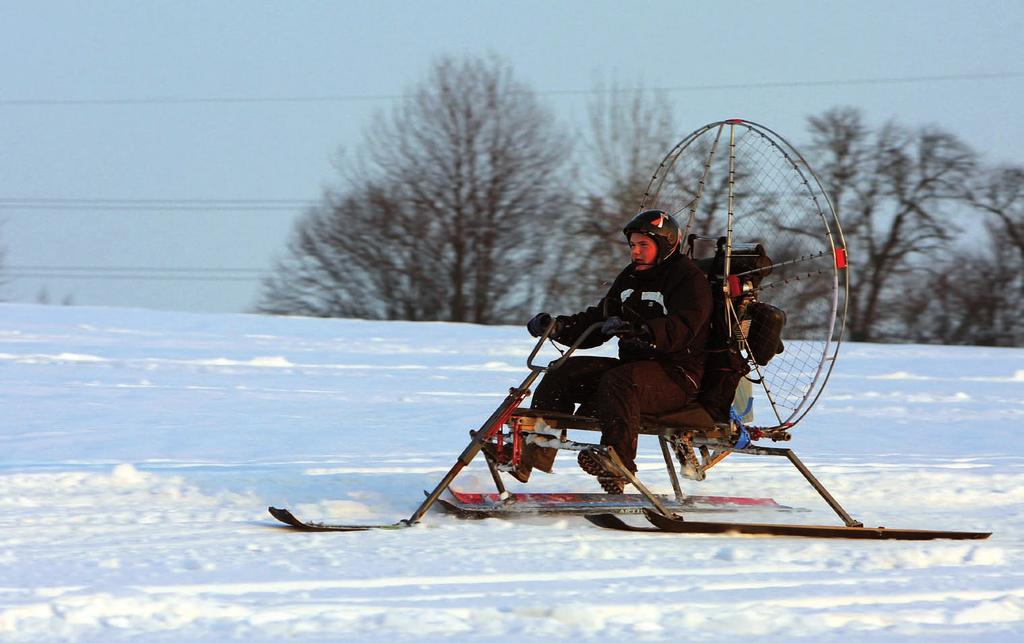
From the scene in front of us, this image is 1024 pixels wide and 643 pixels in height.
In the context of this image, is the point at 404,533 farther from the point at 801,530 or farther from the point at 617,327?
the point at 801,530

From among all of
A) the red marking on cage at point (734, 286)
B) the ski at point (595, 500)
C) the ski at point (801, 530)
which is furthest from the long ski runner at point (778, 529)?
the red marking on cage at point (734, 286)

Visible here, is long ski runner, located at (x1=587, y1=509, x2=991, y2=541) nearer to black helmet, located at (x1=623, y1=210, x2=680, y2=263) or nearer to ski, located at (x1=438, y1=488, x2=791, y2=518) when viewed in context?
ski, located at (x1=438, y1=488, x2=791, y2=518)

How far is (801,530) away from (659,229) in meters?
1.69

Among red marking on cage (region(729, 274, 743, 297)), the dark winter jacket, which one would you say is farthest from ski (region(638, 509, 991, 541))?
red marking on cage (region(729, 274, 743, 297))

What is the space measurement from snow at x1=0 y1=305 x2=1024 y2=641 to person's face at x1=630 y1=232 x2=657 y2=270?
56.4 inches

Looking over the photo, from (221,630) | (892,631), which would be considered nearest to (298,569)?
(221,630)

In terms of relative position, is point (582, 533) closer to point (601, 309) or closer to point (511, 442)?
point (511, 442)

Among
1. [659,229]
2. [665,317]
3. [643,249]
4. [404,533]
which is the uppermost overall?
[659,229]

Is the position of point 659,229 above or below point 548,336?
above

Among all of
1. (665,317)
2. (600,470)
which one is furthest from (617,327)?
(600,470)

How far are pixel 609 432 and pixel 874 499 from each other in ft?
7.17

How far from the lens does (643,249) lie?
5.99 m

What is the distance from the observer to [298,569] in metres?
4.57

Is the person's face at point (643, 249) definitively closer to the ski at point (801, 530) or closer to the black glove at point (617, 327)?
the black glove at point (617, 327)
